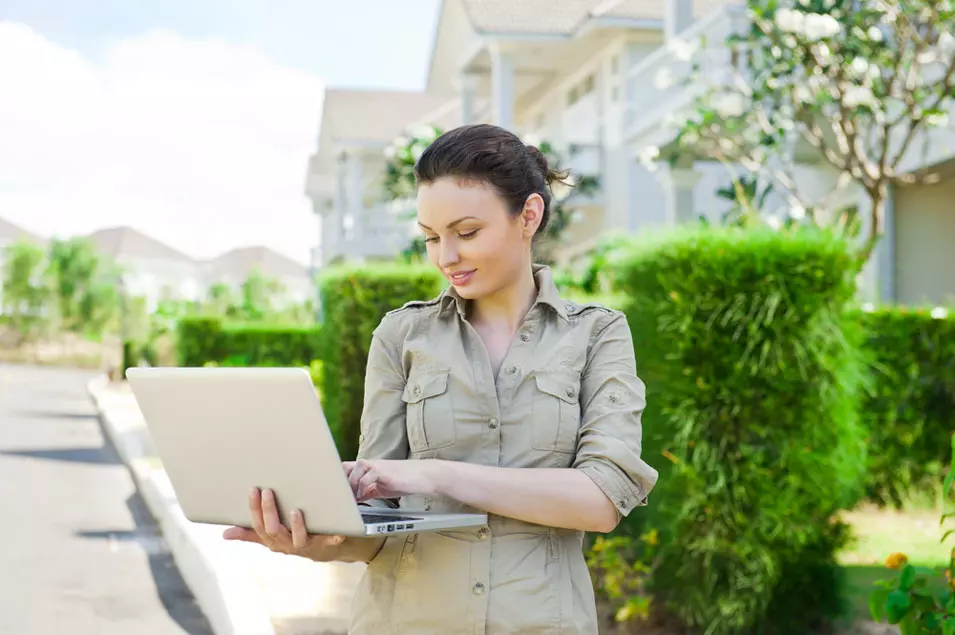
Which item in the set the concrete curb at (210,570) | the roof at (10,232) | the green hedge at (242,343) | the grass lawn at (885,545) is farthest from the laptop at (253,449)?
the roof at (10,232)

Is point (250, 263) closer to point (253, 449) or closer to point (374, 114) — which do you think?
point (374, 114)

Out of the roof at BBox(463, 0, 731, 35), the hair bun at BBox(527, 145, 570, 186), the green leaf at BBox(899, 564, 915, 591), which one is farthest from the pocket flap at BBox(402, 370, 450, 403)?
the roof at BBox(463, 0, 731, 35)

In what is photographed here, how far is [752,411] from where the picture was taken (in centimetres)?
594

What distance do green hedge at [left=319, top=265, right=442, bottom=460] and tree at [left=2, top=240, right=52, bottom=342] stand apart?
66.9 meters

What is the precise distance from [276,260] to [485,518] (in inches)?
5218

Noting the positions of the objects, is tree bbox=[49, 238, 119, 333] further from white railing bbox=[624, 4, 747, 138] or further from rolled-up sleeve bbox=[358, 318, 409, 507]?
rolled-up sleeve bbox=[358, 318, 409, 507]

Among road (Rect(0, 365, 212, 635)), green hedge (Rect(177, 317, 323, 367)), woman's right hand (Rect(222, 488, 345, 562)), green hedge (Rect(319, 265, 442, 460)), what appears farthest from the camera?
green hedge (Rect(177, 317, 323, 367))

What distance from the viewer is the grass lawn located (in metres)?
7.32

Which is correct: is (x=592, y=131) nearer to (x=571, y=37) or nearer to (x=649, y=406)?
(x=571, y=37)

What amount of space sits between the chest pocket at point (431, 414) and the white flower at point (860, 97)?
32.9 ft

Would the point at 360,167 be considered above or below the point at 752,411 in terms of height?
above

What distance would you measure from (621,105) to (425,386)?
18784mm

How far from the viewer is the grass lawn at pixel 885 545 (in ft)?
24.0

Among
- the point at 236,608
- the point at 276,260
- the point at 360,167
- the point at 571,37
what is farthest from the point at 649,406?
the point at 276,260
